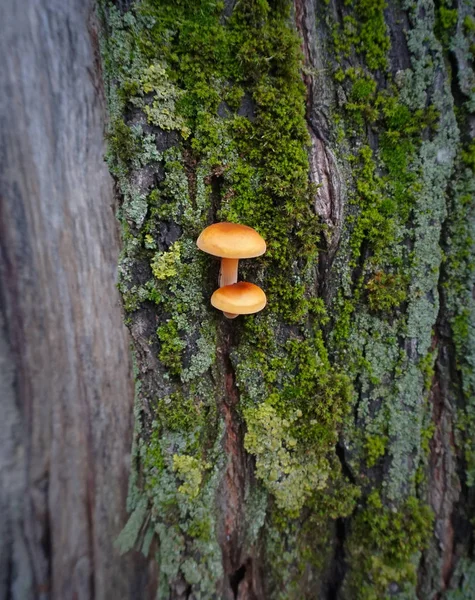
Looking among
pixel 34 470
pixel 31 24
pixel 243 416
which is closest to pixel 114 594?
pixel 34 470

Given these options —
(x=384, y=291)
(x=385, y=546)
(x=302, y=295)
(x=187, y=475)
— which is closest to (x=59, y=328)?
(x=187, y=475)

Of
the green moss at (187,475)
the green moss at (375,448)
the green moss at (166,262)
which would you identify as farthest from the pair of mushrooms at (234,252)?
the green moss at (375,448)

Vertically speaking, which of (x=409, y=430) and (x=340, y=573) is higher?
(x=409, y=430)

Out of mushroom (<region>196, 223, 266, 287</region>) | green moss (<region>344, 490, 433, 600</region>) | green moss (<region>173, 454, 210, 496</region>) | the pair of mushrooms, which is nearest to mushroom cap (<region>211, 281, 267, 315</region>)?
the pair of mushrooms

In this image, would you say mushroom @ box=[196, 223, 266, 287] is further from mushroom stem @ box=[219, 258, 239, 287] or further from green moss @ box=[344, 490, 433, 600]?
green moss @ box=[344, 490, 433, 600]

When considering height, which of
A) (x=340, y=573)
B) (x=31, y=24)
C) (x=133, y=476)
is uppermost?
(x=31, y=24)

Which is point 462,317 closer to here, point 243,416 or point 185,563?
point 243,416
